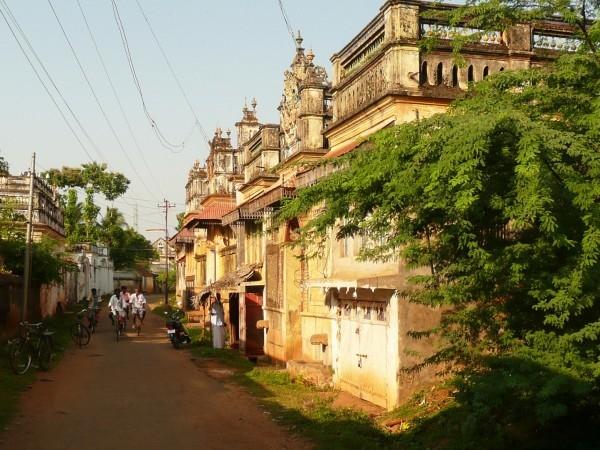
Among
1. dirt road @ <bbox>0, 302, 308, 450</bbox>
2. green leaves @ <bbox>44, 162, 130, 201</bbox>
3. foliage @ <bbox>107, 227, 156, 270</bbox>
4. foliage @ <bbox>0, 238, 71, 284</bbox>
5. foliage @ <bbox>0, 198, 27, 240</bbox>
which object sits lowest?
dirt road @ <bbox>0, 302, 308, 450</bbox>

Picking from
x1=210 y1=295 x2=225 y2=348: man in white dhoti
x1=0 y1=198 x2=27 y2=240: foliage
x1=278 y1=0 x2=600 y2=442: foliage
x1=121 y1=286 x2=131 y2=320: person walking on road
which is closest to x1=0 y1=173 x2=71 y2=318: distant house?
x1=0 y1=198 x2=27 y2=240: foliage

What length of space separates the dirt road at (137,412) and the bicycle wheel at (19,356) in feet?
1.70

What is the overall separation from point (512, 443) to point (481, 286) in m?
1.97

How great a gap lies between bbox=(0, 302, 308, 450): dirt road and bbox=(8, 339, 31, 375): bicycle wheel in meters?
0.52

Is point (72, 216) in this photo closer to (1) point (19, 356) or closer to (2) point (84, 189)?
(2) point (84, 189)

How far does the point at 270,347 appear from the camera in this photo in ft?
74.6

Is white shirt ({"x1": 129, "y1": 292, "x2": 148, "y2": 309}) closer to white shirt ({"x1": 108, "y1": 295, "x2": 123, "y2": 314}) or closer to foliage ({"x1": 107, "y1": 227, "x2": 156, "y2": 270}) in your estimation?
white shirt ({"x1": 108, "y1": 295, "x2": 123, "y2": 314})

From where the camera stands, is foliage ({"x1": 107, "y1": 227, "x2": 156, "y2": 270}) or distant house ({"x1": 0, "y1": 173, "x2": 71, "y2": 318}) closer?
distant house ({"x1": 0, "y1": 173, "x2": 71, "y2": 318})

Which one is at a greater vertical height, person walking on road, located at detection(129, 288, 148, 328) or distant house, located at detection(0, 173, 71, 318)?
distant house, located at detection(0, 173, 71, 318)

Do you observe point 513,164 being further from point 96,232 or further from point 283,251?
point 96,232

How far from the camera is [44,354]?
1886 centimetres

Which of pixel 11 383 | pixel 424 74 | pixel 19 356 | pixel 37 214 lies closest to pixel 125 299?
pixel 37 214

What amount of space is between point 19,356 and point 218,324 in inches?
330

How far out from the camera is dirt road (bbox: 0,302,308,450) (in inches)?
441
